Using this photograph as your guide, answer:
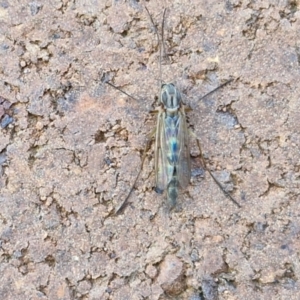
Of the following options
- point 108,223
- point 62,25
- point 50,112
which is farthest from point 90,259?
point 62,25

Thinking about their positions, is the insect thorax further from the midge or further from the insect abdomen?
the insect abdomen

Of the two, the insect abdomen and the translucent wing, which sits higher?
the translucent wing

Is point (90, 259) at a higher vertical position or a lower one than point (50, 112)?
lower

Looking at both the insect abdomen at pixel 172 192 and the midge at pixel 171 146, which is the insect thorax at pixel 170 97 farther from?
the insect abdomen at pixel 172 192

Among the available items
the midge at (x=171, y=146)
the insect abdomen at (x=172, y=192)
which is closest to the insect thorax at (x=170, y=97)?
the midge at (x=171, y=146)

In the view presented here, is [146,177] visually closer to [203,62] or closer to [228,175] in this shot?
[228,175]

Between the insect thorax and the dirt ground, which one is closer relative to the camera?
the dirt ground

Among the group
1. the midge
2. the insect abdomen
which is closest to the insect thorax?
the midge

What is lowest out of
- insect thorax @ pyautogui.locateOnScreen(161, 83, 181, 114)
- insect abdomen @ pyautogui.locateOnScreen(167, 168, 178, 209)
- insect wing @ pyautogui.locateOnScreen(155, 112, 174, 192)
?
insect abdomen @ pyautogui.locateOnScreen(167, 168, 178, 209)
